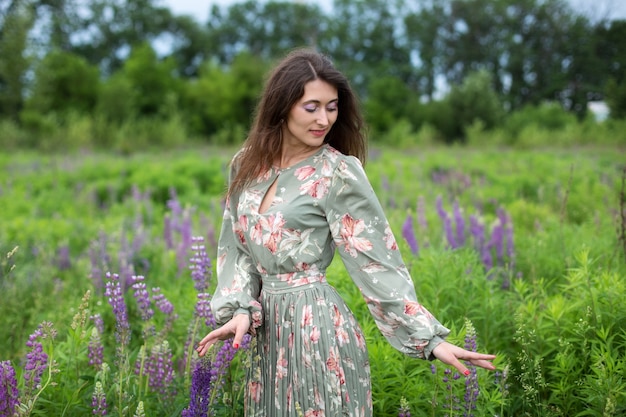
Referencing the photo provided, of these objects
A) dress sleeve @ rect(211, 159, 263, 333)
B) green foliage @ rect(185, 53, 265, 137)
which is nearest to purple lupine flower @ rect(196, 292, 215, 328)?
dress sleeve @ rect(211, 159, 263, 333)

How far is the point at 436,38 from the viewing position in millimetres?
42938

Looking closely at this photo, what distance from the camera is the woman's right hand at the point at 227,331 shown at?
6.32 ft

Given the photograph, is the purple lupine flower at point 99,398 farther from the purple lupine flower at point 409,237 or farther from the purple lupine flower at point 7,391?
the purple lupine flower at point 409,237

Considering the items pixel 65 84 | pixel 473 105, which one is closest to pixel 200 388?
pixel 65 84

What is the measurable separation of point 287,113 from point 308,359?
866 mm

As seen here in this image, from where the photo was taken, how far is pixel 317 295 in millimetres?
2051

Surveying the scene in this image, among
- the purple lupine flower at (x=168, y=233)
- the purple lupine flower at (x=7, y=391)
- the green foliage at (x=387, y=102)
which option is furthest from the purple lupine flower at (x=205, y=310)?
the green foliage at (x=387, y=102)

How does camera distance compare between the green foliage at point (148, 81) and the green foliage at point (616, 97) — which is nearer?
the green foliage at point (616, 97)

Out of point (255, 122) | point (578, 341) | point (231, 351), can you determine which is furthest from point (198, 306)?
point (578, 341)

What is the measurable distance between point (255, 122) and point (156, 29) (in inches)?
1791

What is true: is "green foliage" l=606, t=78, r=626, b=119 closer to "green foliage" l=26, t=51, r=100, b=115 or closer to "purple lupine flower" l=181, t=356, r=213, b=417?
"purple lupine flower" l=181, t=356, r=213, b=417

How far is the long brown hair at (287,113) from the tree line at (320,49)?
518 inches

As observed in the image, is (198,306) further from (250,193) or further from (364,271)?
(364,271)

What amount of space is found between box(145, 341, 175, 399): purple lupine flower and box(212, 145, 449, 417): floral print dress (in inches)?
26.2
